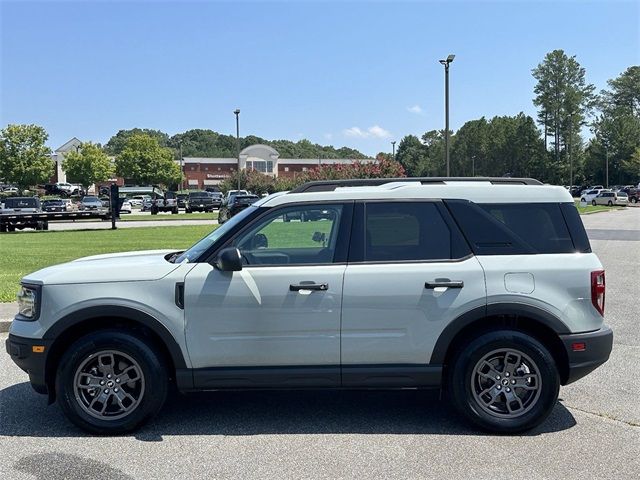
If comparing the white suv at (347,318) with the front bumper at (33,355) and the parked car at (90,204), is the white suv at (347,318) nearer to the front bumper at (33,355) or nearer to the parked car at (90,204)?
the front bumper at (33,355)

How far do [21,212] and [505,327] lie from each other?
101ft

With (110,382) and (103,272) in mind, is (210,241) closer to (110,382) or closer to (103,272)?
(103,272)

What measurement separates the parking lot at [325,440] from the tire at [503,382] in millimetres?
150

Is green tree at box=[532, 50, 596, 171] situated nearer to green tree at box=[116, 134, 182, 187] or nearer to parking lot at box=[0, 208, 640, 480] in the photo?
green tree at box=[116, 134, 182, 187]

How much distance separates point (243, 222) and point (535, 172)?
347 feet

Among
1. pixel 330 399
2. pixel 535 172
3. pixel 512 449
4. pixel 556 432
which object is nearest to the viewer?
pixel 512 449

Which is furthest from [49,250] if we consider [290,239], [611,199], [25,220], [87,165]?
[87,165]

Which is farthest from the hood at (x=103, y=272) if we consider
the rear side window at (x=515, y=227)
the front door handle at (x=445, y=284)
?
the rear side window at (x=515, y=227)

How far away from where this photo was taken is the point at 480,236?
15.5ft

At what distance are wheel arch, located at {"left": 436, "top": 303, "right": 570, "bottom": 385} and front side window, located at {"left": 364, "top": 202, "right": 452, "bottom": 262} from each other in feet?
1.65

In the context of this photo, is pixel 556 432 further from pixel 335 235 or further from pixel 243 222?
pixel 243 222

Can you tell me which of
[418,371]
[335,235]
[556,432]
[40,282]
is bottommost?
[556,432]

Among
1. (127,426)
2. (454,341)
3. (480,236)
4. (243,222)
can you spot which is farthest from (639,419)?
(127,426)

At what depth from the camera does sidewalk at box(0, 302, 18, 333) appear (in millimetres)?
7789
